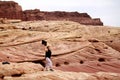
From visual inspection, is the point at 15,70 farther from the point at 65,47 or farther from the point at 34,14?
the point at 34,14

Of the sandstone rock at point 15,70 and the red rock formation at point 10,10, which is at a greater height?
the red rock formation at point 10,10

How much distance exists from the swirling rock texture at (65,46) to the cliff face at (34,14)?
89.1ft

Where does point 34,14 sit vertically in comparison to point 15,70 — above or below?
above

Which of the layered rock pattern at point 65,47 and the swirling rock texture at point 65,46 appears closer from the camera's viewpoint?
the swirling rock texture at point 65,46

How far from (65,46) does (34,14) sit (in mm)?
40727

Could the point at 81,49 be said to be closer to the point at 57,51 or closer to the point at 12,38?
the point at 57,51

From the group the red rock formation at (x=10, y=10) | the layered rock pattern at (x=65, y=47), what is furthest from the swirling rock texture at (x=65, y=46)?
the red rock formation at (x=10, y=10)

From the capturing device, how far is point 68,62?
3300cm

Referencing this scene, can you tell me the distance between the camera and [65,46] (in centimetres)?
3544

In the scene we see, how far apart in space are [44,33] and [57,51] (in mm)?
3942

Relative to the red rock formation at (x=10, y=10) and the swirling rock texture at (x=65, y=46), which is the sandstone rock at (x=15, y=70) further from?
the red rock formation at (x=10, y=10)

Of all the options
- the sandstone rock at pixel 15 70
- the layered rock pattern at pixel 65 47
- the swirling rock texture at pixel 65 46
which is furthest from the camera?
the layered rock pattern at pixel 65 47

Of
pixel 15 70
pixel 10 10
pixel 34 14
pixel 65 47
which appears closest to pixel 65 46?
pixel 65 47

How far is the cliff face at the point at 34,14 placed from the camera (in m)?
69.1
